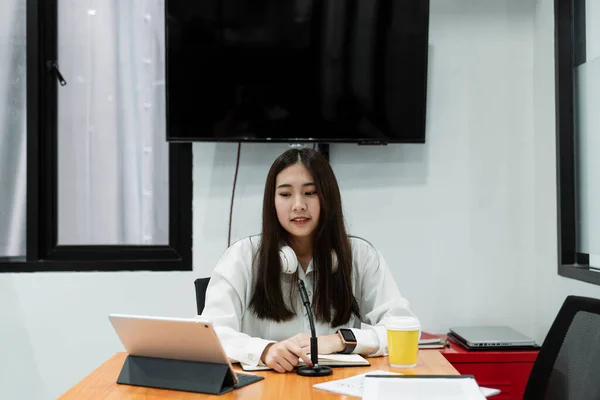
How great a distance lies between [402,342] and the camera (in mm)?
1699

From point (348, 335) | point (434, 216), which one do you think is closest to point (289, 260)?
point (348, 335)

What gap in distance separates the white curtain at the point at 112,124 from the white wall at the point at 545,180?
175cm

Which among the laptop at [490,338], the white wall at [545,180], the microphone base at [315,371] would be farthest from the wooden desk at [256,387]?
the white wall at [545,180]

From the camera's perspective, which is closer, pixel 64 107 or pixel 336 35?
pixel 336 35

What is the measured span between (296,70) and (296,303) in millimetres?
Result: 1194

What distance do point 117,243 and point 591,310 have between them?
2338 mm

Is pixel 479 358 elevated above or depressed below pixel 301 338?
below

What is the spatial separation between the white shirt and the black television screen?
800mm

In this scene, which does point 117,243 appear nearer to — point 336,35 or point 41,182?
point 41,182

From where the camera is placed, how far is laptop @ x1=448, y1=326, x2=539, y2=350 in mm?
2629

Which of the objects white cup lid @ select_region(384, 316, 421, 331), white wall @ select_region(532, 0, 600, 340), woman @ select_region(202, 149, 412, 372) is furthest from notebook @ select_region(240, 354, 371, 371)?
white wall @ select_region(532, 0, 600, 340)

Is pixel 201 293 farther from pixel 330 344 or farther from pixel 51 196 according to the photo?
pixel 51 196

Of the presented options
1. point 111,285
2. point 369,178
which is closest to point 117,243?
point 111,285

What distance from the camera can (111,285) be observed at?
119 inches
